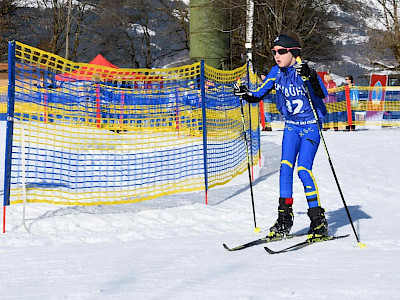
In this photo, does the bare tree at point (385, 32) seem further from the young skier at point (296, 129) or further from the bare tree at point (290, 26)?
the young skier at point (296, 129)

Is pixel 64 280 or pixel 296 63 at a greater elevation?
pixel 296 63

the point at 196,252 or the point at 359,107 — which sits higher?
the point at 359,107

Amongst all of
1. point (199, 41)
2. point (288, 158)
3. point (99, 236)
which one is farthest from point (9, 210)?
point (199, 41)

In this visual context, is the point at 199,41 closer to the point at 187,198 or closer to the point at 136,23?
the point at 187,198

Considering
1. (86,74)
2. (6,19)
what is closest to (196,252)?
(86,74)

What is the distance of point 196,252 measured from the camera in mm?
5496

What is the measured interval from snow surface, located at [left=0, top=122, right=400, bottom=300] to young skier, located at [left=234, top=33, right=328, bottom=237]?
316 mm

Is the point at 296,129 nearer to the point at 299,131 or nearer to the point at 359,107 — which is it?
the point at 299,131

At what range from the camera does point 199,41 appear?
25.9 metres

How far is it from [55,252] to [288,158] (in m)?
2.42

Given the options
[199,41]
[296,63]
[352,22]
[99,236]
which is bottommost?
[99,236]

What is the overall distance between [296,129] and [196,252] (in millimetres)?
1565

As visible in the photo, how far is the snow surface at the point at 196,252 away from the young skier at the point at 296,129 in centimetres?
32

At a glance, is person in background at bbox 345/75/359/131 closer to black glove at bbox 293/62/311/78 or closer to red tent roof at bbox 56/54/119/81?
red tent roof at bbox 56/54/119/81
